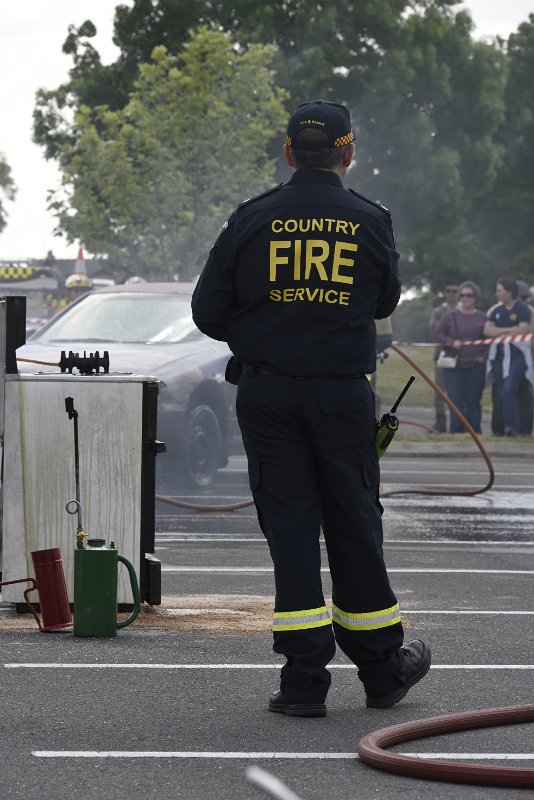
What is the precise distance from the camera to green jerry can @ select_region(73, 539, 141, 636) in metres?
6.61

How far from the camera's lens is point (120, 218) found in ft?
113

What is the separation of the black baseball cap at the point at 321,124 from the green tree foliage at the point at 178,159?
27.4 meters

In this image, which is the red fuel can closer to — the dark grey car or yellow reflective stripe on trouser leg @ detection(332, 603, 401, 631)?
yellow reflective stripe on trouser leg @ detection(332, 603, 401, 631)

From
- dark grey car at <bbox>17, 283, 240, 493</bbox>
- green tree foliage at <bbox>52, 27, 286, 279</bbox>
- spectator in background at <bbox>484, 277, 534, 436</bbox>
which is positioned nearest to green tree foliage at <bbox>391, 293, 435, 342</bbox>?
green tree foliage at <bbox>52, 27, 286, 279</bbox>

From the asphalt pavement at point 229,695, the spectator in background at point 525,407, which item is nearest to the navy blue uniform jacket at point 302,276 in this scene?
the asphalt pavement at point 229,695

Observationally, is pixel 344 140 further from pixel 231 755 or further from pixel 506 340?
pixel 506 340

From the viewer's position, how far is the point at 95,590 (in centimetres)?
659

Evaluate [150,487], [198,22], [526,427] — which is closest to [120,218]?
[198,22]

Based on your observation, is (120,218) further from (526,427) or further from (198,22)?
(526,427)

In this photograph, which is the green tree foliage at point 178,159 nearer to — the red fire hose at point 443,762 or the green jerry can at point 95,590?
the green jerry can at point 95,590

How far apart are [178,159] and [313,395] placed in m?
29.5

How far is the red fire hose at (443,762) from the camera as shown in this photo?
4422 mm

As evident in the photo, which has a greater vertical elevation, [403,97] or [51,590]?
[403,97]

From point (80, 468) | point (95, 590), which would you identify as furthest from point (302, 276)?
point (80, 468)
